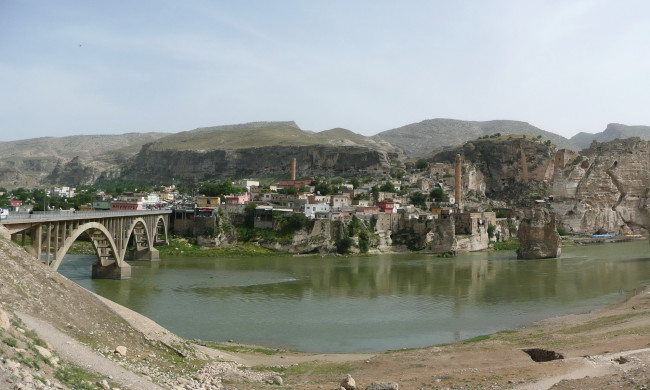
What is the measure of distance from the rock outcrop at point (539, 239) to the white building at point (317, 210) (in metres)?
18.9

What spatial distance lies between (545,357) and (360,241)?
36625 mm

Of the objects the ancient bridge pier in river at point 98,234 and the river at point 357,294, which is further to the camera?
the ancient bridge pier in river at point 98,234

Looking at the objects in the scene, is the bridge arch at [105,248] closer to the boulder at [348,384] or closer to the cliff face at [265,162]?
the boulder at [348,384]

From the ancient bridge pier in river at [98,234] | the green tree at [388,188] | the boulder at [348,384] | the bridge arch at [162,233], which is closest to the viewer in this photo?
the boulder at [348,384]

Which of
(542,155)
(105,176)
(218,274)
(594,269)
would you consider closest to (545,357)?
(218,274)

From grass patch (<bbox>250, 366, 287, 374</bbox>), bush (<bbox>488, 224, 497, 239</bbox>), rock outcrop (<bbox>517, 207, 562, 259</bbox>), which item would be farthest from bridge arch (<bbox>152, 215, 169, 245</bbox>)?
grass patch (<bbox>250, 366, 287, 374</bbox>)

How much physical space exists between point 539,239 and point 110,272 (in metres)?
35.9

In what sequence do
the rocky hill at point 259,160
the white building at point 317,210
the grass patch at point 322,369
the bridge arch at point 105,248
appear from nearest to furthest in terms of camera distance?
the grass patch at point 322,369 → the bridge arch at point 105,248 → the white building at point 317,210 → the rocky hill at point 259,160

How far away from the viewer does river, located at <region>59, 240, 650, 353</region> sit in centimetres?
2148

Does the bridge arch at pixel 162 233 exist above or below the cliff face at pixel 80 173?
below

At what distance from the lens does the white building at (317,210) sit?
2218 inches

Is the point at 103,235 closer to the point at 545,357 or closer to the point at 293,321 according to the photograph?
the point at 293,321

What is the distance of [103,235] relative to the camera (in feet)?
110

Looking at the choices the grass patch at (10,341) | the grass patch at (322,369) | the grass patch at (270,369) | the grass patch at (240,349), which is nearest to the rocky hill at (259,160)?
the grass patch at (240,349)
